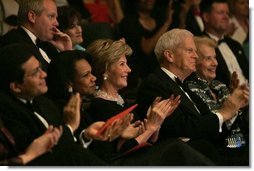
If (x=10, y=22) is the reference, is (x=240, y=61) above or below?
below

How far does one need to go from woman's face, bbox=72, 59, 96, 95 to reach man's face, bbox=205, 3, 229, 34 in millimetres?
1119

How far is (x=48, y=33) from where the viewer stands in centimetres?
581

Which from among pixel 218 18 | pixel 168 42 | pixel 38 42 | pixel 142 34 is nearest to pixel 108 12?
pixel 142 34

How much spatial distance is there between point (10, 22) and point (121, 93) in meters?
0.87

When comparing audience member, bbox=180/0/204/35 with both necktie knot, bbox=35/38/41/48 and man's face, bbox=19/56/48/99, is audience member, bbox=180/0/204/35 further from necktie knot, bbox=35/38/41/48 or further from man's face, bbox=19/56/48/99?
man's face, bbox=19/56/48/99

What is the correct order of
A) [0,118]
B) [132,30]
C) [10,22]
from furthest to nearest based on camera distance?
[132,30] < [10,22] < [0,118]

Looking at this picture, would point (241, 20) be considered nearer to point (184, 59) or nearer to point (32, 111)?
point (184, 59)

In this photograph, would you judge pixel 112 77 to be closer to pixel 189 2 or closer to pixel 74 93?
pixel 74 93

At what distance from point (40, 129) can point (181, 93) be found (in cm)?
108

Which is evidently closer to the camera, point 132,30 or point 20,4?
point 20,4

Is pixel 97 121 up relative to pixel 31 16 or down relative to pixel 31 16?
down

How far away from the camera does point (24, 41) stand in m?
5.68

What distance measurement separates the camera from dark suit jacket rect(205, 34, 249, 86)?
6293mm

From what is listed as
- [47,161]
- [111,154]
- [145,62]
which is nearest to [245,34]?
[145,62]
